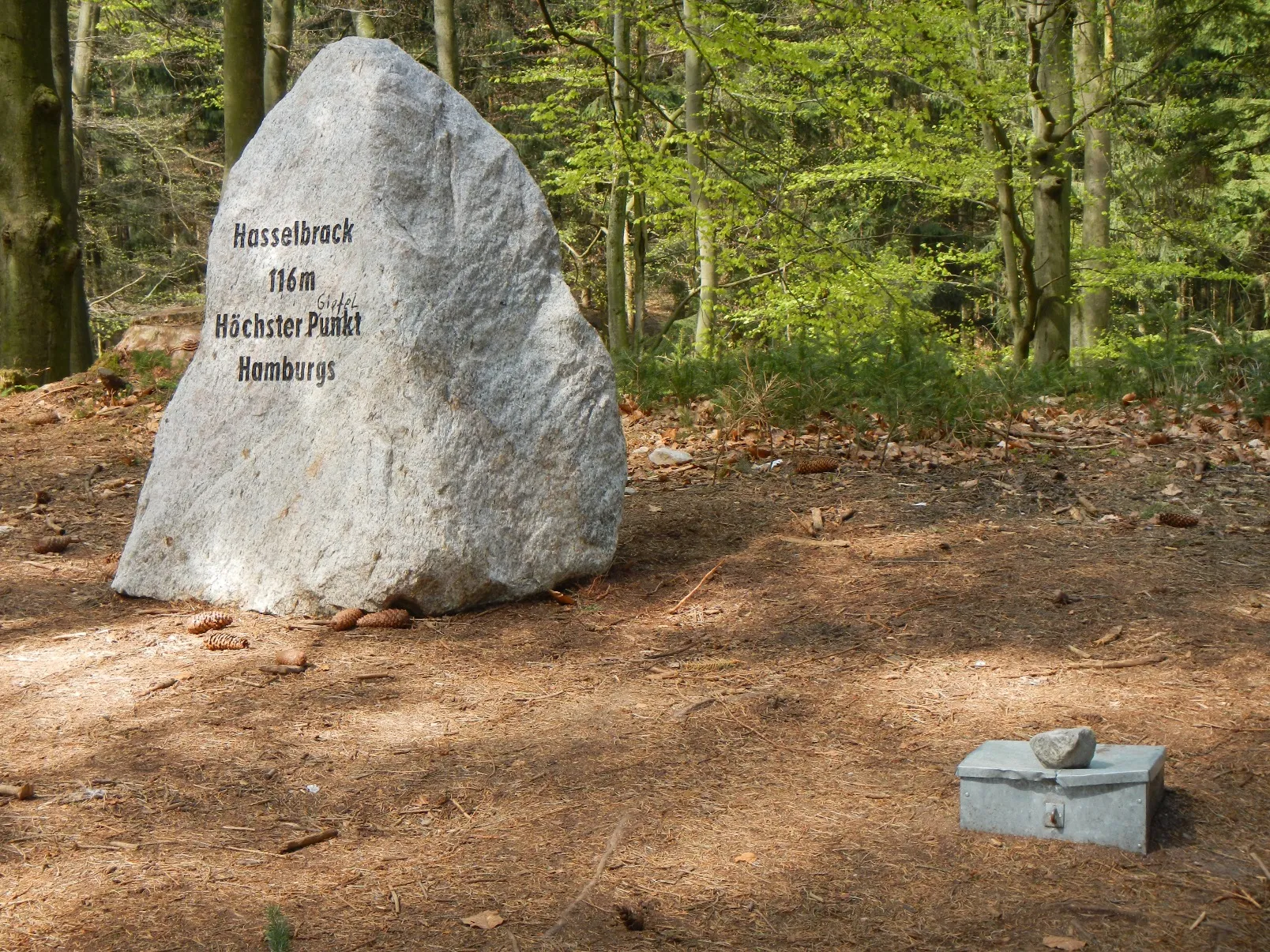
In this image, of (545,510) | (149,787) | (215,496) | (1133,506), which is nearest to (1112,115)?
(1133,506)

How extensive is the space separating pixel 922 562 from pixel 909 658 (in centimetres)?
103

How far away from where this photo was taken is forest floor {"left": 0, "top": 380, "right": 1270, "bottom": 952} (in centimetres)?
249

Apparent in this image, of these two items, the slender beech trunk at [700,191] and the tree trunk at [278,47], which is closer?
the slender beech trunk at [700,191]

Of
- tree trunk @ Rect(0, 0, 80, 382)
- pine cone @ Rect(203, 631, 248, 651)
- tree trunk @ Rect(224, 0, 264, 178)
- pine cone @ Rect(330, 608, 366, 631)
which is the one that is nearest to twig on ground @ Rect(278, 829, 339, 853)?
pine cone @ Rect(203, 631, 248, 651)

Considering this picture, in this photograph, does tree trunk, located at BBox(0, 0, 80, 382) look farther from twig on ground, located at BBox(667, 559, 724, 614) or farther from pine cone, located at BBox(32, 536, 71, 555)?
twig on ground, located at BBox(667, 559, 724, 614)

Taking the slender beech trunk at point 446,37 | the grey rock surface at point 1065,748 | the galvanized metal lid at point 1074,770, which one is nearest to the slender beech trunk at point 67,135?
the slender beech trunk at point 446,37

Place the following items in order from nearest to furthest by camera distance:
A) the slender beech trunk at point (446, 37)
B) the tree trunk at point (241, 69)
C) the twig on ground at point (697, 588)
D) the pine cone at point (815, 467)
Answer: the twig on ground at point (697, 588), the pine cone at point (815, 467), the tree trunk at point (241, 69), the slender beech trunk at point (446, 37)

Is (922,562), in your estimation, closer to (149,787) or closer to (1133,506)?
(1133,506)

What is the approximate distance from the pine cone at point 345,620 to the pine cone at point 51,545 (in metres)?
2.03

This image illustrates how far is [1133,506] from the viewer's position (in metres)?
5.61

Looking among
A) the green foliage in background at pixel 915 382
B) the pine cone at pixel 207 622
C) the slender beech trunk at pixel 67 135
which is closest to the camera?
the pine cone at pixel 207 622

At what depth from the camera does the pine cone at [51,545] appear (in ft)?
18.3

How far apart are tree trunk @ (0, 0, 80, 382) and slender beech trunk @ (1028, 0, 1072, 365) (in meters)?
9.28

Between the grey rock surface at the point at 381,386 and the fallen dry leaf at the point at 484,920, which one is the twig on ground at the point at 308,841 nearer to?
the fallen dry leaf at the point at 484,920
